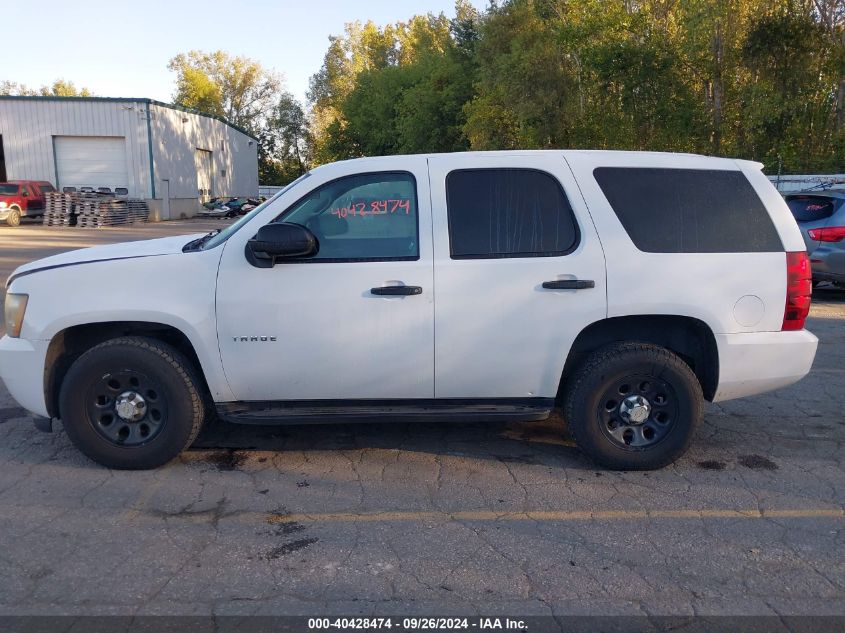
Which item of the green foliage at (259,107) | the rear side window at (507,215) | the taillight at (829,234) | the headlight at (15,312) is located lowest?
the headlight at (15,312)

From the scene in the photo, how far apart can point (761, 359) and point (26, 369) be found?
4.51 meters

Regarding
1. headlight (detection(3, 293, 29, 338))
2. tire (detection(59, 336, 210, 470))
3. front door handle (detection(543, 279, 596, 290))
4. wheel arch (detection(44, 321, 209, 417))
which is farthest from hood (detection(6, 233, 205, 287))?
front door handle (detection(543, 279, 596, 290))

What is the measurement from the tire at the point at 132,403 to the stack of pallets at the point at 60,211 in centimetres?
2974

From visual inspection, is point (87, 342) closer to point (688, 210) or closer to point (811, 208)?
point (688, 210)

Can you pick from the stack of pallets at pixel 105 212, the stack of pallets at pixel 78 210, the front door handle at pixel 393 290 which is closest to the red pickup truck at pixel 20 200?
the stack of pallets at pixel 78 210

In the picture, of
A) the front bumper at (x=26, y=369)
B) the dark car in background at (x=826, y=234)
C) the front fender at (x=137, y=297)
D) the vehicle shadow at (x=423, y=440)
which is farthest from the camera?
the dark car in background at (x=826, y=234)

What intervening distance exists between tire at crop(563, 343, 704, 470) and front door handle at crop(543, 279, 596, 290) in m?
0.46

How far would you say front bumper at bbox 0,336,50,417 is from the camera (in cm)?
444

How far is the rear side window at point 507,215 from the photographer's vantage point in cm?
442

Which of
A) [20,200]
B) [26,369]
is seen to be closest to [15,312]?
[26,369]

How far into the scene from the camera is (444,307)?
14.3 ft

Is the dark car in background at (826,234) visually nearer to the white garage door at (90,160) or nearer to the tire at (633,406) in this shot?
the tire at (633,406)

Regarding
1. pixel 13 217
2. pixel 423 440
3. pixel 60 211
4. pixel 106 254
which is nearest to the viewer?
pixel 106 254

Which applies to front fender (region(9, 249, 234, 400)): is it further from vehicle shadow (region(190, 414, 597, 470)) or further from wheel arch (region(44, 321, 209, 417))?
vehicle shadow (region(190, 414, 597, 470))
